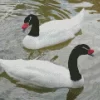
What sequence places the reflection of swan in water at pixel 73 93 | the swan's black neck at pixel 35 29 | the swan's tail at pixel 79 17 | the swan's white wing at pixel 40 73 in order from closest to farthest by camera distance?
the reflection of swan in water at pixel 73 93 < the swan's white wing at pixel 40 73 < the swan's black neck at pixel 35 29 < the swan's tail at pixel 79 17

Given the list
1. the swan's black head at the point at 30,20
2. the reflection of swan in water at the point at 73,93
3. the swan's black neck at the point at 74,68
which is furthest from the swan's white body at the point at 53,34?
the reflection of swan in water at the point at 73,93

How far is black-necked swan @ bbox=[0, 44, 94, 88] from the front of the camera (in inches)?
319

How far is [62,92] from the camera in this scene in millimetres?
8070

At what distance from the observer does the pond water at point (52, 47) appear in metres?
7.98

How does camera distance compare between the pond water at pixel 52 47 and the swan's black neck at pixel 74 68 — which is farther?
the swan's black neck at pixel 74 68

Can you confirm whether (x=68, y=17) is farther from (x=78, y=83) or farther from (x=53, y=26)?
(x=78, y=83)

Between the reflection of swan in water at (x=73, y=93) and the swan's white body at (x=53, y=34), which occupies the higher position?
the swan's white body at (x=53, y=34)

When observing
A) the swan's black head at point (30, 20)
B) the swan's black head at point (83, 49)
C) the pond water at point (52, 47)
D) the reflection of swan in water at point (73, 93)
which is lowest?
the reflection of swan in water at point (73, 93)

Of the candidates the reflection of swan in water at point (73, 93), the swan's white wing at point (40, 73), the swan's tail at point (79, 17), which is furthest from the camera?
the swan's tail at point (79, 17)

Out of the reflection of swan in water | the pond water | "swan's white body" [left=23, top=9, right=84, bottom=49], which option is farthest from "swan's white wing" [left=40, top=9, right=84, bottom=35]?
the reflection of swan in water

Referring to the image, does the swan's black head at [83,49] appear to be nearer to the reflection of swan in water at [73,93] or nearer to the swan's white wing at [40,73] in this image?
the swan's white wing at [40,73]

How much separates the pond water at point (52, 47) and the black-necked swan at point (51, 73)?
14 centimetres

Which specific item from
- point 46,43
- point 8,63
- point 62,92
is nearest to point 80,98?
point 62,92

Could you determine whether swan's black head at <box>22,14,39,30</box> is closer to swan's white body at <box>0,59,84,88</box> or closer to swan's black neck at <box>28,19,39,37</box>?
swan's black neck at <box>28,19,39,37</box>
